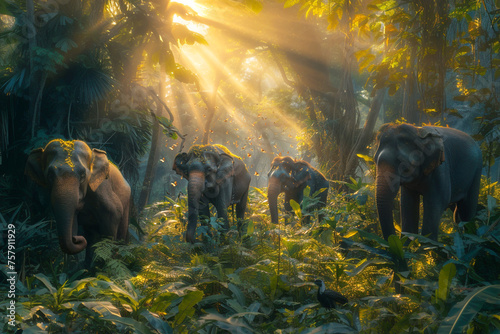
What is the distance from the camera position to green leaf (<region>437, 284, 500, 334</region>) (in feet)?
7.11

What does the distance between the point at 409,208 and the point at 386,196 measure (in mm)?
904

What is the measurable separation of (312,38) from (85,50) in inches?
363

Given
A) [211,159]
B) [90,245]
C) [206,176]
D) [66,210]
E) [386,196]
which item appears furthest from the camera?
[211,159]

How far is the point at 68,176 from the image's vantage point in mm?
4371

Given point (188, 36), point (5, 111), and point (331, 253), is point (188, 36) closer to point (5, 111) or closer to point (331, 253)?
point (331, 253)

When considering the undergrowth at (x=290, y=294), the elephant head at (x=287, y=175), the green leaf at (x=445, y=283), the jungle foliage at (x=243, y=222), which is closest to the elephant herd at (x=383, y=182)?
the jungle foliage at (x=243, y=222)

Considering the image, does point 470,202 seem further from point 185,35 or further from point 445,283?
point 185,35

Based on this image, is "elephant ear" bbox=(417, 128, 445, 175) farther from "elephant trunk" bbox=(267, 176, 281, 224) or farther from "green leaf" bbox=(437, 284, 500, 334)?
"elephant trunk" bbox=(267, 176, 281, 224)

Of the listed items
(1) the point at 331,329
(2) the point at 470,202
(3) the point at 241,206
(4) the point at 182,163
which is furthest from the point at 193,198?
(2) the point at 470,202

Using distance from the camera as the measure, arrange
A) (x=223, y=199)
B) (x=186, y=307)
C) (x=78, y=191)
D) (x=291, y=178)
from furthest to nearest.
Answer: (x=291, y=178), (x=223, y=199), (x=78, y=191), (x=186, y=307)

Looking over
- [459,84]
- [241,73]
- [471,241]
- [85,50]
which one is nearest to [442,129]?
[459,84]

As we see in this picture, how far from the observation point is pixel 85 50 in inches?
361

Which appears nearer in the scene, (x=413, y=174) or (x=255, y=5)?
(x=255, y=5)

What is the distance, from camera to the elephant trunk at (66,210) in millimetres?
4047
